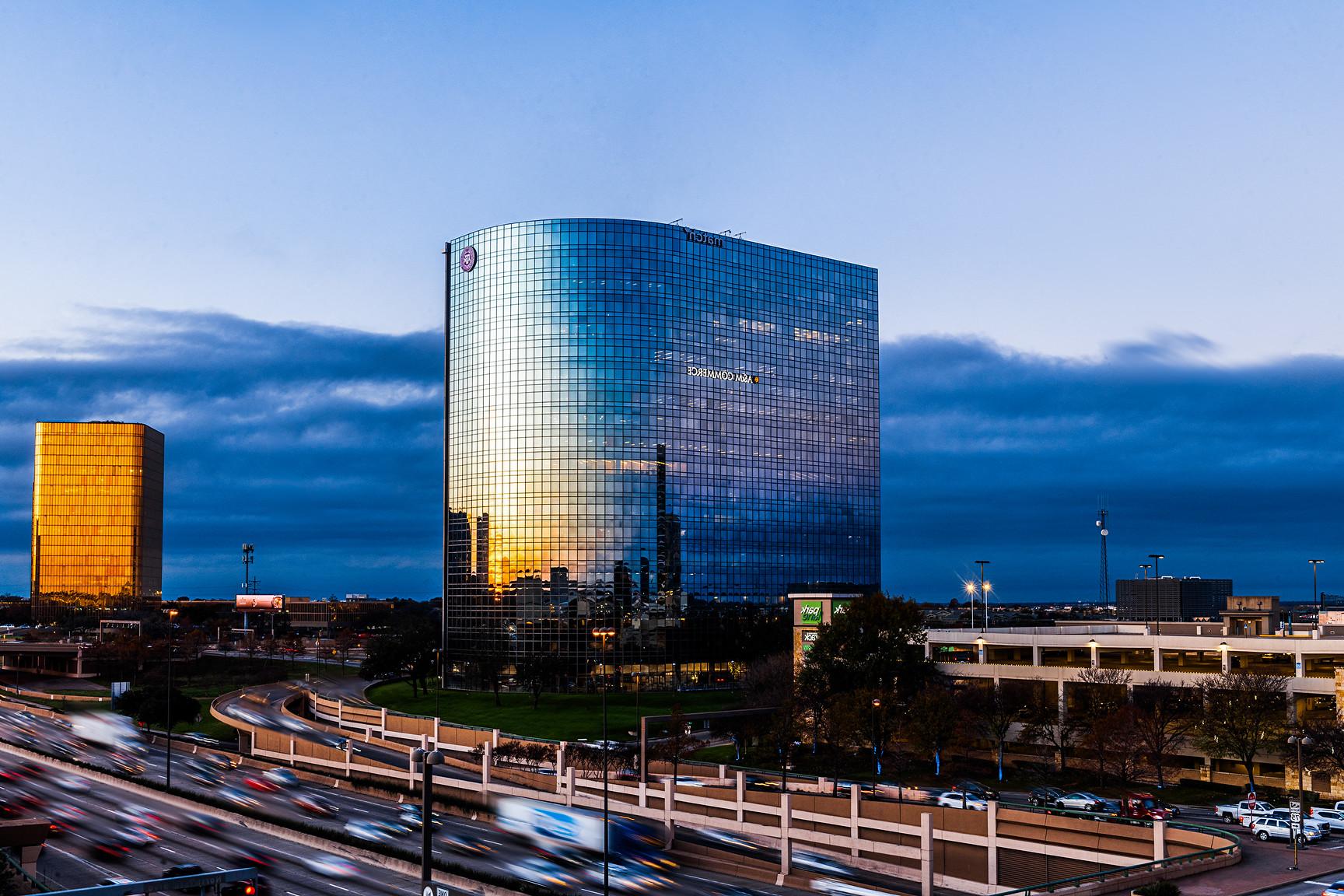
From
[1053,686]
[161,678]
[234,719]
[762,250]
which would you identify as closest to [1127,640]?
[1053,686]

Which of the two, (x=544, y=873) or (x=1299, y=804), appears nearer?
(x=1299, y=804)

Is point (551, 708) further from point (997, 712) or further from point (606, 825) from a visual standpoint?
point (606, 825)

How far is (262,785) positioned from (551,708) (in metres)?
56.4

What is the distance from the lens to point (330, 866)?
216ft

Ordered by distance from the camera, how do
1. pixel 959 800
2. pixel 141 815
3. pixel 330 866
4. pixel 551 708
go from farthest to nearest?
pixel 551 708, pixel 141 815, pixel 959 800, pixel 330 866

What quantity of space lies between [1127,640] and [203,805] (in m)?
82.1

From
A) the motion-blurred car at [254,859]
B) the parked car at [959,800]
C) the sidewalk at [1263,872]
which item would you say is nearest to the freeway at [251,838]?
the motion-blurred car at [254,859]

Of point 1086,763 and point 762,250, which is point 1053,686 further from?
point 762,250

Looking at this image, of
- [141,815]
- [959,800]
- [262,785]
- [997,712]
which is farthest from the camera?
[997,712]

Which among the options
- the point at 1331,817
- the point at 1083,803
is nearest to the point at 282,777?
the point at 1083,803

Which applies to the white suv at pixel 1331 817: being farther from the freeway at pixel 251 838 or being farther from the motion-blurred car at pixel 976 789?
the freeway at pixel 251 838

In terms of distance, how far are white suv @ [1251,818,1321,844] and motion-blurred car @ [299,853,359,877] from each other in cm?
5139

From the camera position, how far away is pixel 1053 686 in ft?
362

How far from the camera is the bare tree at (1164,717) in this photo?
291 feet
